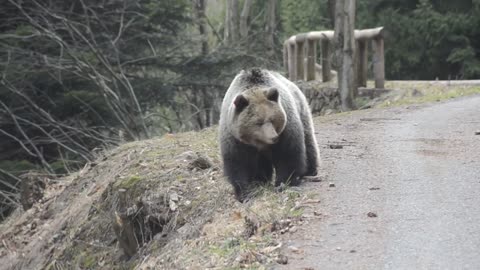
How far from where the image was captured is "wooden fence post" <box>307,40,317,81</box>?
2287 cm

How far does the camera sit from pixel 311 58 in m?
23.0

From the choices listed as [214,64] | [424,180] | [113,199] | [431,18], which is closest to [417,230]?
[424,180]

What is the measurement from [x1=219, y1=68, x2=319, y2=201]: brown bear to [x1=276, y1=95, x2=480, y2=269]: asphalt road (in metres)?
0.38

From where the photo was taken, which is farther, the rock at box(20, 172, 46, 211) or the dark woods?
the dark woods

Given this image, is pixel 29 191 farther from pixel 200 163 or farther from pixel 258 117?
pixel 258 117

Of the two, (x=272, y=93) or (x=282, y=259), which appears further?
(x=272, y=93)

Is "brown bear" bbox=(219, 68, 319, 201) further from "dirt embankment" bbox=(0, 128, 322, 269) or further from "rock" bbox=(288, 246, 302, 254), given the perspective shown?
"rock" bbox=(288, 246, 302, 254)

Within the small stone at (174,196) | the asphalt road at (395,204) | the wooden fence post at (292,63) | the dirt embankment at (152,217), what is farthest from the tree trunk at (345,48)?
the small stone at (174,196)

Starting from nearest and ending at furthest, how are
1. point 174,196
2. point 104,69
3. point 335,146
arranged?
point 174,196, point 335,146, point 104,69

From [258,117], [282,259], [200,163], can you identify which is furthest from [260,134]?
[200,163]

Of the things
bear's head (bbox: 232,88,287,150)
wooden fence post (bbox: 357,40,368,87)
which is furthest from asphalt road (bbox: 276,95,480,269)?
wooden fence post (bbox: 357,40,368,87)

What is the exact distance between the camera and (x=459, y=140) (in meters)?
11.1

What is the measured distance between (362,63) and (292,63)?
4613 mm

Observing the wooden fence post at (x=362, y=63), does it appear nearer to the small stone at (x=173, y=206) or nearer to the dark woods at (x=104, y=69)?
the dark woods at (x=104, y=69)
